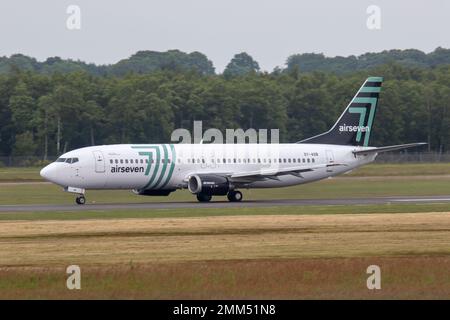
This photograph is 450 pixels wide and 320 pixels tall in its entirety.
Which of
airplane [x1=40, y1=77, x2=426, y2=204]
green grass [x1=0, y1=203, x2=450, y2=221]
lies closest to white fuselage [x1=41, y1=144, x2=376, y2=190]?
airplane [x1=40, y1=77, x2=426, y2=204]

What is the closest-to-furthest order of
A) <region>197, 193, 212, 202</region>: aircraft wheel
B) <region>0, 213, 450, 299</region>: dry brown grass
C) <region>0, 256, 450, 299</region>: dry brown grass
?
<region>0, 256, 450, 299</region>: dry brown grass, <region>0, 213, 450, 299</region>: dry brown grass, <region>197, 193, 212, 202</region>: aircraft wheel

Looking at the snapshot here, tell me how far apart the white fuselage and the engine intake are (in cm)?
77

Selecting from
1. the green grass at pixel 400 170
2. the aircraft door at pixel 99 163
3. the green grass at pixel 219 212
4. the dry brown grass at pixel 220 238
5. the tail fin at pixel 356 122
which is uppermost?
the tail fin at pixel 356 122

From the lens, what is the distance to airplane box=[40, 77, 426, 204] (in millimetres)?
56938

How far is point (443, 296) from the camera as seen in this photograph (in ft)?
82.5

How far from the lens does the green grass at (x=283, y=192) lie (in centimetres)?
6081

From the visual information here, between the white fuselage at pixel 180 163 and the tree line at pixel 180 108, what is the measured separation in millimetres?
39500

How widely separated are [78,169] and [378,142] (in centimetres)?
6388

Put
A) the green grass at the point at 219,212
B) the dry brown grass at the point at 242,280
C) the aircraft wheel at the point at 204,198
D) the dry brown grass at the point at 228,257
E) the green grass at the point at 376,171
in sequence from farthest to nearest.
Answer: the green grass at the point at 376,171 < the aircraft wheel at the point at 204,198 < the green grass at the point at 219,212 < the dry brown grass at the point at 228,257 < the dry brown grass at the point at 242,280

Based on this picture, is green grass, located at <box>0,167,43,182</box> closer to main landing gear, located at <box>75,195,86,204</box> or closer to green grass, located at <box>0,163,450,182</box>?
green grass, located at <box>0,163,450,182</box>

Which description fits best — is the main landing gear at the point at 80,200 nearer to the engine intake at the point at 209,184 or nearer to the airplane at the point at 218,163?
the airplane at the point at 218,163

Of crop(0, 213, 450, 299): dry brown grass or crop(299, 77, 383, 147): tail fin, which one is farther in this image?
crop(299, 77, 383, 147): tail fin

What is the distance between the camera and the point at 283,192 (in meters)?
66.0

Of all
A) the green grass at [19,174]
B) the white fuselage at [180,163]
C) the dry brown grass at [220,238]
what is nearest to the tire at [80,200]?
the white fuselage at [180,163]
